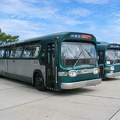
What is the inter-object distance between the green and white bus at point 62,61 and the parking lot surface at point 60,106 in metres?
0.55

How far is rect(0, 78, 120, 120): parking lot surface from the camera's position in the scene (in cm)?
691

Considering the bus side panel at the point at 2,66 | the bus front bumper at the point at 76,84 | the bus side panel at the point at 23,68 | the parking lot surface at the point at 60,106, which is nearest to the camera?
the parking lot surface at the point at 60,106

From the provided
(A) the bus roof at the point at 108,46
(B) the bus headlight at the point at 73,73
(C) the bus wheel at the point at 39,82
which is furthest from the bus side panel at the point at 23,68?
(A) the bus roof at the point at 108,46

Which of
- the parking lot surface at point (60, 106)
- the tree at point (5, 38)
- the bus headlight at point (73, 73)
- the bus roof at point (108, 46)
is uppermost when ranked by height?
the tree at point (5, 38)

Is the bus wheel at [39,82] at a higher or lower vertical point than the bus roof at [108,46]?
lower

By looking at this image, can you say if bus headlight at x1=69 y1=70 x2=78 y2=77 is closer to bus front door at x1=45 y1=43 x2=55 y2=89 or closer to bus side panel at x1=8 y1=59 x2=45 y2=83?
bus front door at x1=45 y1=43 x2=55 y2=89

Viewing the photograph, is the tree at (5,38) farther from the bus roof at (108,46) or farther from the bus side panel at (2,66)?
the bus roof at (108,46)

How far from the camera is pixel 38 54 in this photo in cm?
1138

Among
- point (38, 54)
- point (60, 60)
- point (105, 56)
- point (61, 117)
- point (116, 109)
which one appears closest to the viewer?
point (61, 117)

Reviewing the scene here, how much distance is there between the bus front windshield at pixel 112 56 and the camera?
15.0 meters

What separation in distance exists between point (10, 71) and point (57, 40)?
635 centimetres

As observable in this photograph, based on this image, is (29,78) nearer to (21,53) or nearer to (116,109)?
(21,53)

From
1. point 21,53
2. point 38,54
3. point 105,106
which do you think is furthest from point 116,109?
point 21,53

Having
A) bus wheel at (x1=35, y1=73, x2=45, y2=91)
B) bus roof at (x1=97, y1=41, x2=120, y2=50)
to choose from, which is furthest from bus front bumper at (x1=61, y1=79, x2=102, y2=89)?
bus roof at (x1=97, y1=41, x2=120, y2=50)
